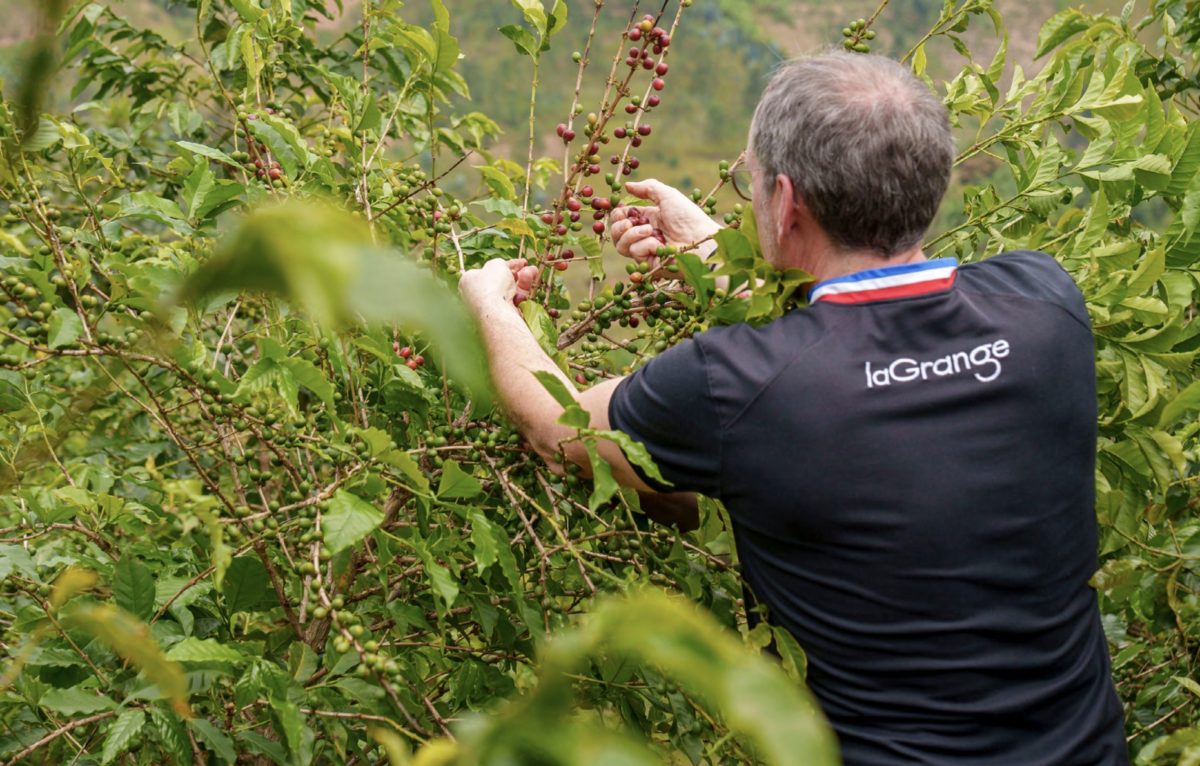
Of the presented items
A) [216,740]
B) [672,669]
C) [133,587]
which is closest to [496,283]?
[133,587]

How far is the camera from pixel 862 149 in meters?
1.72

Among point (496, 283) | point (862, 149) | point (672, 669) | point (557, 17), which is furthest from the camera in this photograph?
point (557, 17)

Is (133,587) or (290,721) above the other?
(133,587)

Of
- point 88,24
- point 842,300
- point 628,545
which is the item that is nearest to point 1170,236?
point 842,300

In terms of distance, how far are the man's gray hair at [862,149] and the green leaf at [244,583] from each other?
1.08 m

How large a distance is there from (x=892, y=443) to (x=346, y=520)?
2.63ft

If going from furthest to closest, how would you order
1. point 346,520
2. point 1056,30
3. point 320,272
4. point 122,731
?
point 1056,30 → point 122,731 → point 346,520 → point 320,272

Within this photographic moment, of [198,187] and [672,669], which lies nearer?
[672,669]

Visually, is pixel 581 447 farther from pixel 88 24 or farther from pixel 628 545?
pixel 88 24

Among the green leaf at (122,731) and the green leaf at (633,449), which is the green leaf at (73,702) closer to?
the green leaf at (122,731)

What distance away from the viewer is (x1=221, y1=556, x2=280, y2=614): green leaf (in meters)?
1.83

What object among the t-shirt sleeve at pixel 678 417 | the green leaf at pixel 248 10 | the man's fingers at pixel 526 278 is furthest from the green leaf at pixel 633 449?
the green leaf at pixel 248 10

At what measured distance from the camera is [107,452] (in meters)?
3.11

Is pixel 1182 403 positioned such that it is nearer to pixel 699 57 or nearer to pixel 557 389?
pixel 557 389
